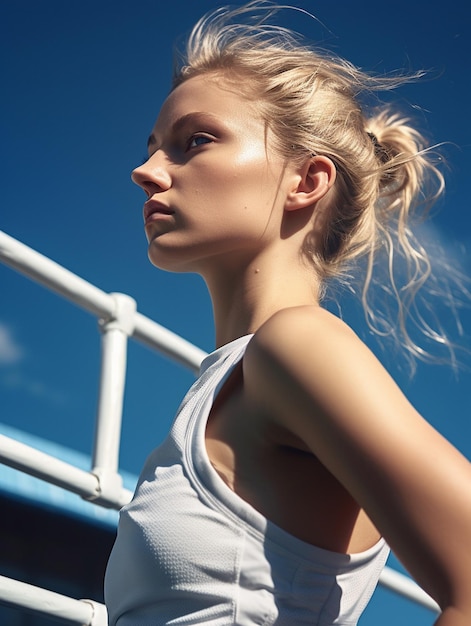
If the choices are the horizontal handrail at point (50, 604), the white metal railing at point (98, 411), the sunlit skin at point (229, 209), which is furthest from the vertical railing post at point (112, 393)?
the sunlit skin at point (229, 209)

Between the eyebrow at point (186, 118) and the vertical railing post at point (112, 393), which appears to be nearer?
the eyebrow at point (186, 118)

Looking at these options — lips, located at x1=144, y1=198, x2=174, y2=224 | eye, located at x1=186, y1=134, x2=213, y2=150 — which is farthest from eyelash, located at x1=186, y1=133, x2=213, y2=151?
lips, located at x1=144, y1=198, x2=174, y2=224

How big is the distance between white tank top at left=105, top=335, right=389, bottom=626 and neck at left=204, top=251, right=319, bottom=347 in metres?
0.28

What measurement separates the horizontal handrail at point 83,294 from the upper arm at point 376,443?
751 millimetres

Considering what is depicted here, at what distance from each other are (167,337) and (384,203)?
0.55m

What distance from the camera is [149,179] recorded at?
118 centimetres

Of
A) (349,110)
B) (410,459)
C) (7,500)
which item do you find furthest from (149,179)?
(7,500)

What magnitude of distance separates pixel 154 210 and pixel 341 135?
35 centimetres

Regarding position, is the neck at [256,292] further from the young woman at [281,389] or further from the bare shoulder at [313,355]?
the bare shoulder at [313,355]

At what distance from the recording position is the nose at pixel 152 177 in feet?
3.84

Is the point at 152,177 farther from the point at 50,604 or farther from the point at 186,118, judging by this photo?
the point at 50,604

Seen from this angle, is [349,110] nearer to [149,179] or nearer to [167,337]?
[149,179]

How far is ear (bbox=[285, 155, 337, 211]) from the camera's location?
1210 mm

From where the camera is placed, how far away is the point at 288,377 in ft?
2.63
